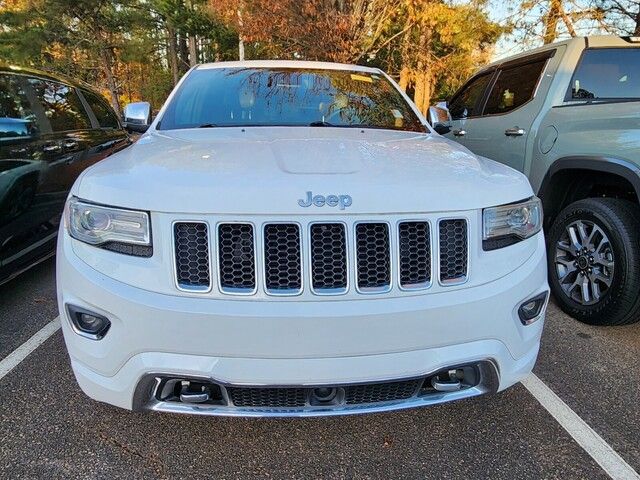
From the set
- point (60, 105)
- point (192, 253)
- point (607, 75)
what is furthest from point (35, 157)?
point (607, 75)

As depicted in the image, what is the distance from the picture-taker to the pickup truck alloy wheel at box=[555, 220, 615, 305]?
129 inches

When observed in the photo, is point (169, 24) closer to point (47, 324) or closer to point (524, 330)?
point (47, 324)

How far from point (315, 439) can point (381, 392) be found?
0.50m

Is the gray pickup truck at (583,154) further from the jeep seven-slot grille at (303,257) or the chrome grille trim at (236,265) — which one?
the chrome grille trim at (236,265)

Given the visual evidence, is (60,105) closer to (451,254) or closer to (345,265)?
(345,265)

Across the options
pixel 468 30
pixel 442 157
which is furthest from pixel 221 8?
pixel 442 157

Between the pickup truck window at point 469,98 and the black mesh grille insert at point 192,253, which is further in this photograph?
the pickup truck window at point 469,98

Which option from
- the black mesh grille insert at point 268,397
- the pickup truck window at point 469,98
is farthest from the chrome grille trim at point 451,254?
the pickup truck window at point 469,98

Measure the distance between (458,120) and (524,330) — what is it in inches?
152

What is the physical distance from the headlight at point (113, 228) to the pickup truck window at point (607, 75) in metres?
3.52

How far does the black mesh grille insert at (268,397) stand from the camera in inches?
71.9

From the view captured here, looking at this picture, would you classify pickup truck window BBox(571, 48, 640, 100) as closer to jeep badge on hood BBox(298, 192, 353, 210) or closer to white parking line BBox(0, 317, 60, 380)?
jeep badge on hood BBox(298, 192, 353, 210)

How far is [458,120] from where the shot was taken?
5426 mm

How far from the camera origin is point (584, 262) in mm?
3410
